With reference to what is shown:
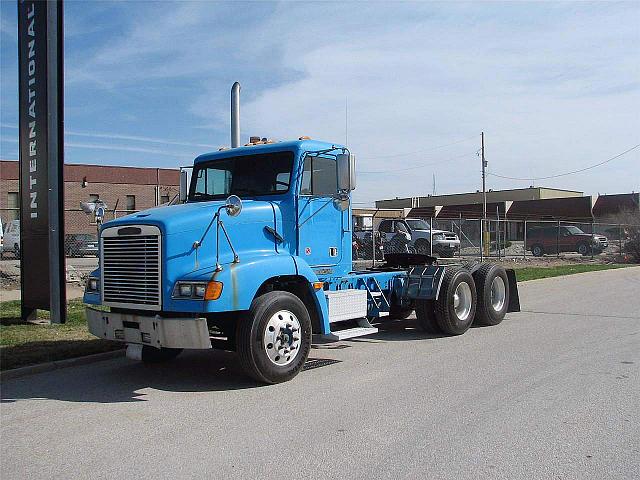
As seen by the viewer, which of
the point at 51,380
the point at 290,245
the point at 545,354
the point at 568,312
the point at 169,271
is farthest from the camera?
the point at 568,312

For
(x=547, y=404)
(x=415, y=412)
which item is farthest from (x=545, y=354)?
(x=415, y=412)

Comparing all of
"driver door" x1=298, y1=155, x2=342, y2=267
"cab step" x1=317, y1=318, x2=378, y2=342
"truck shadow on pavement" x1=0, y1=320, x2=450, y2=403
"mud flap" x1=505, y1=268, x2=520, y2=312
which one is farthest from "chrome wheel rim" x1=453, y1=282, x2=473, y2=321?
"driver door" x1=298, y1=155, x2=342, y2=267

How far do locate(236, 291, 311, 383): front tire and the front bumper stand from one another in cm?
48

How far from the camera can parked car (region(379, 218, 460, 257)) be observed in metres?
25.4

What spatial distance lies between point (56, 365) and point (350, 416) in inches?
167

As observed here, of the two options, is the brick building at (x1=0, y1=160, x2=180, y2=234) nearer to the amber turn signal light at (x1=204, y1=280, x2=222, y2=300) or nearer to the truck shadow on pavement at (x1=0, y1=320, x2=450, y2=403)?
the truck shadow on pavement at (x1=0, y1=320, x2=450, y2=403)

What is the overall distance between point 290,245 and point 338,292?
0.90 m

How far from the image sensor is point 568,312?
13.3 meters

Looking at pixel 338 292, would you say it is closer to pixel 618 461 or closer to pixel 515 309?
pixel 618 461

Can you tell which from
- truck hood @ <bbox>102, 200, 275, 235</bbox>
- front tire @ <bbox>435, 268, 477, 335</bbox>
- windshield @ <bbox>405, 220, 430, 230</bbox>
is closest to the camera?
truck hood @ <bbox>102, 200, 275, 235</bbox>

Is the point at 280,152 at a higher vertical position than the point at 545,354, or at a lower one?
higher

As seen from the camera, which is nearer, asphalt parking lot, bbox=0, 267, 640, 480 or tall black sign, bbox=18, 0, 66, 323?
asphalt parking lot, bbox=0, 267, 640, 480

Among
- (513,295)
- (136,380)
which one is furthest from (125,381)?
(513,295)

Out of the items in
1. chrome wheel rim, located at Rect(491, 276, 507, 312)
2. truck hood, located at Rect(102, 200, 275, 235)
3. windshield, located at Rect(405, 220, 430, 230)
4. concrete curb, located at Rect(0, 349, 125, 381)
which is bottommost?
concrete curb, located at Rect(0, 349, 125, 381)
